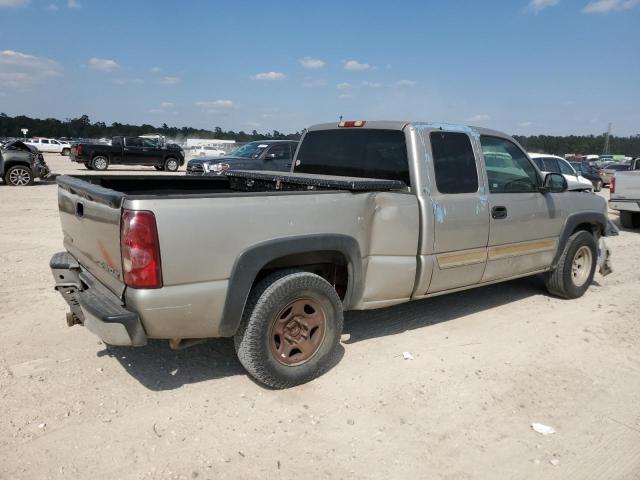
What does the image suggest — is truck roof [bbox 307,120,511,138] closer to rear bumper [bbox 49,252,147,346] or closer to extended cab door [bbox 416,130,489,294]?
extended cab door [bbox 416,130,489,294]

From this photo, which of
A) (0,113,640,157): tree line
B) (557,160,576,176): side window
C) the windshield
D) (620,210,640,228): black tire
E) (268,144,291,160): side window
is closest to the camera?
(620,210,640,228): black tire

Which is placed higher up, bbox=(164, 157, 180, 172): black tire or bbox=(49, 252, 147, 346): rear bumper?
bbox=(49, 252, 147, 346): rear bumper

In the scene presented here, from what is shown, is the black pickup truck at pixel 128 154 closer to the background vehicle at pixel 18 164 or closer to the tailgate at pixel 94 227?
the background vehicle at pixel 18 164

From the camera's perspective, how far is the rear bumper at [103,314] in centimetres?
291

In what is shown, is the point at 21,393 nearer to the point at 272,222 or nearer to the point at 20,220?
the point at 272,222

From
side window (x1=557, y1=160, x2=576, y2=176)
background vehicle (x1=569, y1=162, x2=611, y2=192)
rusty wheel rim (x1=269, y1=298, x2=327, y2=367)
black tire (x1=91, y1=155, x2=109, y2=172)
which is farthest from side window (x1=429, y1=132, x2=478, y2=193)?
black tire (x1=91, y1=155, x2=109, y2=172)

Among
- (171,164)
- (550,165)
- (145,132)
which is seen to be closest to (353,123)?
(550,165)

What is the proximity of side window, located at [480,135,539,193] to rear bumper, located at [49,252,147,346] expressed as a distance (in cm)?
337

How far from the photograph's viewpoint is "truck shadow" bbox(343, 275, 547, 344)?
4.80m

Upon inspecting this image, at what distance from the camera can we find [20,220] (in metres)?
9.80

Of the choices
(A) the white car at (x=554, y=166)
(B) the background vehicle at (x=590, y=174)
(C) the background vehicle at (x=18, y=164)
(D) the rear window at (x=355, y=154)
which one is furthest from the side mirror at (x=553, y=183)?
(B) the background vehicle at (x=590, y=174)

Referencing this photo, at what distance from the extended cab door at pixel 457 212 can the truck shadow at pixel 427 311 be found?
0.66m

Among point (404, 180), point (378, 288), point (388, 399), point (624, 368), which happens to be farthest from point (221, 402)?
point (624, 368)

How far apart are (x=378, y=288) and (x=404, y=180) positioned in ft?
3.09
